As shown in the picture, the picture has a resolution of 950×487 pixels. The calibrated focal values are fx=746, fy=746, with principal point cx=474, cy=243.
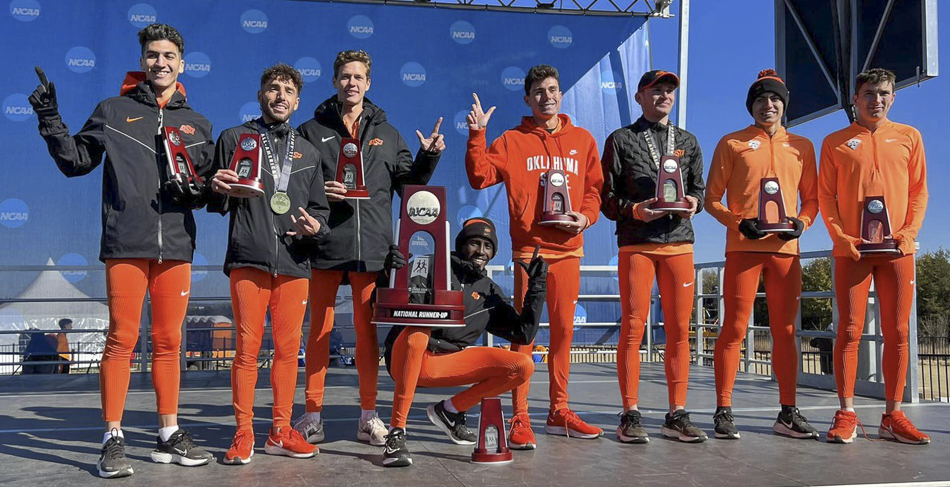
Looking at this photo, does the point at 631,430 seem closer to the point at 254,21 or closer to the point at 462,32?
the point at 462,32

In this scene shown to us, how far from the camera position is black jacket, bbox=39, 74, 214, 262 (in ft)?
9.93

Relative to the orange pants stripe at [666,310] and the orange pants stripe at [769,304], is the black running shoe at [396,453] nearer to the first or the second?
the orange pants stripe at [666,310]

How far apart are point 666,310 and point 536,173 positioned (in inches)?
38.6

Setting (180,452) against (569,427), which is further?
(569,427)

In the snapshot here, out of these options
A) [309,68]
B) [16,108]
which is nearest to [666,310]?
[309,68]

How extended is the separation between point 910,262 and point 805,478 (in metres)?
1.60

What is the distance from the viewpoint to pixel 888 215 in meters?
3.81

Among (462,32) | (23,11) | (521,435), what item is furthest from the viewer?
(462,32)

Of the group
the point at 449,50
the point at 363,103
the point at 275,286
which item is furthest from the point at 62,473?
the point at 449,50

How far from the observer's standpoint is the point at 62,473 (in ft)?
9.82

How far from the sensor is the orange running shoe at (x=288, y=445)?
3262 millimetres

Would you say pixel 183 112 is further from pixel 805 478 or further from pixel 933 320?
pixel 933 320

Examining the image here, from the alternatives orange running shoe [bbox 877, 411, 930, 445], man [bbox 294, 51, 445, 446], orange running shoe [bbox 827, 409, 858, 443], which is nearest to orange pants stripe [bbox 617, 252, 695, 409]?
orange running shoe [bbox 827, 409, 858, 443]

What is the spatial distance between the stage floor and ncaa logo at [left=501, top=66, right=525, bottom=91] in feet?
21.1
